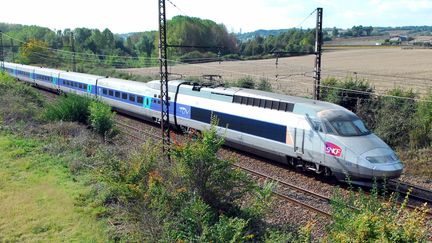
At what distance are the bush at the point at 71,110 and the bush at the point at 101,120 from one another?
1952 mm

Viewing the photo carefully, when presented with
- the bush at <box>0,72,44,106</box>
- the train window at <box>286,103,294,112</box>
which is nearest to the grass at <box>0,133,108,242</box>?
the train window at <box>286,103,294,112</box>

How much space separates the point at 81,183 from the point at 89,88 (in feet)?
62.5

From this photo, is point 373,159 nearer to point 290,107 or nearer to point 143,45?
point 290,107

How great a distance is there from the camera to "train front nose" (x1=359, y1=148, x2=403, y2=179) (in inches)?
515

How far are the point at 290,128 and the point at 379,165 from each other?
3505mm

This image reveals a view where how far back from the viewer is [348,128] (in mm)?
14328

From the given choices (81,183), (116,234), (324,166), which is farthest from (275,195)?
(81,183)

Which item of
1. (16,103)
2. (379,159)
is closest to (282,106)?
(379,159)

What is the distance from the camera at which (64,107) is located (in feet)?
73.9

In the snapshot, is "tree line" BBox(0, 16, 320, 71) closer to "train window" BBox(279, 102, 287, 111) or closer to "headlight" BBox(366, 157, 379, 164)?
"train window" BBox(279, 102, 287, 111)

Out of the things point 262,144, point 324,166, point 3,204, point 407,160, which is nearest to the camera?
point 3,204

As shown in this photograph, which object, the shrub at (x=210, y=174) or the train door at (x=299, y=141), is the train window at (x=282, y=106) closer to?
the train door at (x=299, y=141)

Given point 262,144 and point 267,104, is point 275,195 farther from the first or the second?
point 267,104

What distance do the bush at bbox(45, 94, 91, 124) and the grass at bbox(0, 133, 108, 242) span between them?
18.2 ft
